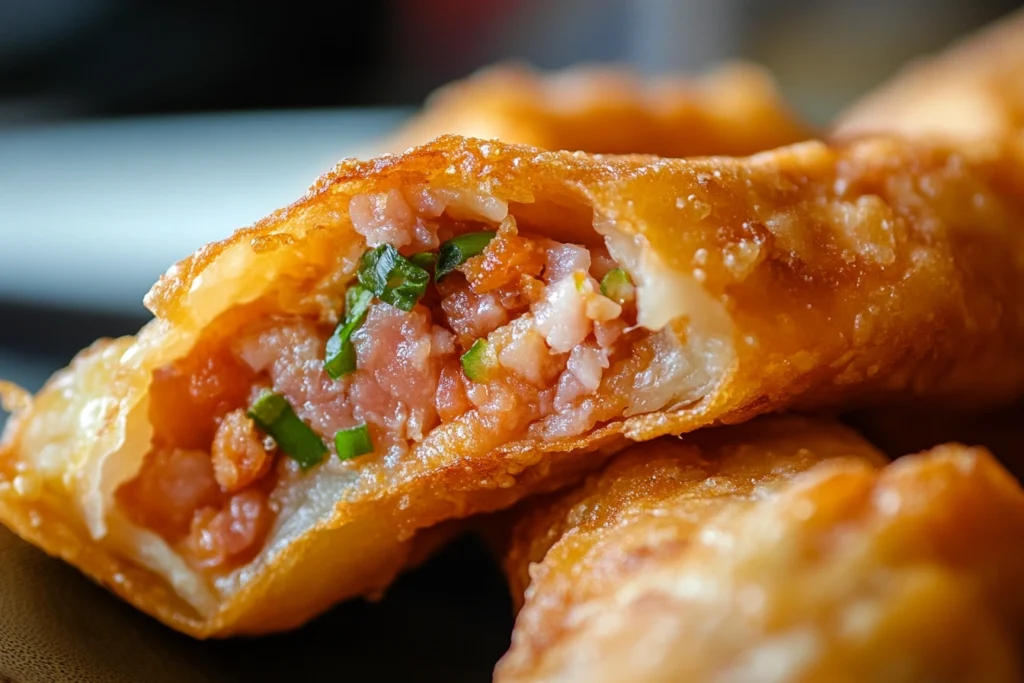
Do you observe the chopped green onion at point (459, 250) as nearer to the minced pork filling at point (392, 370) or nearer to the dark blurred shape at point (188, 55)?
the minced pork filling at point (392, 370)

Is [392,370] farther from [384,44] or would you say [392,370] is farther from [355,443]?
[384,44]

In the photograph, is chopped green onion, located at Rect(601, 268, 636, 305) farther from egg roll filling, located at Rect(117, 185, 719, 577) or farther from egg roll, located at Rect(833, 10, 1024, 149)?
egg roll, located at Rect(833, 10, 1024, 149)

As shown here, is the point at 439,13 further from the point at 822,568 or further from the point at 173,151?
the point at 822,568

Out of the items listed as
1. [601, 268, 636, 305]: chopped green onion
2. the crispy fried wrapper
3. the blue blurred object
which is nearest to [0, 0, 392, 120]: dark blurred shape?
the blue blurred object

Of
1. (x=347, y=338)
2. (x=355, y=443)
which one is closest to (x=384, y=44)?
(x=347, y=338)

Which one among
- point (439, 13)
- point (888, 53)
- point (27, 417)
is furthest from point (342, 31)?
point (27, 417)

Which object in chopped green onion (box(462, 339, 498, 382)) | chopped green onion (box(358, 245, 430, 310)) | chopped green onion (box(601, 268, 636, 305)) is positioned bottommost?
chopped green onion (box(462, 339, 498, 382))

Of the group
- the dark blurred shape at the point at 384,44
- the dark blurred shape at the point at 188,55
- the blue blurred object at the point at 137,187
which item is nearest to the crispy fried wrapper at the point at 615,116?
the blue blurred object at the point at 137,187

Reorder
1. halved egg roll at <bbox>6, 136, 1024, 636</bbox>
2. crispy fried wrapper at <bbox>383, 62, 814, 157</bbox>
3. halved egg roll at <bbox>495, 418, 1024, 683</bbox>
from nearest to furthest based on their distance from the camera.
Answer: halved egg roll at <bbox>495, 418, 1024, 683</bbox>
halved egg roll at <bbox>6, 136, 1024, 636</bbox>
crispy fried wrapper at <bbox>383, 62, 814, 157</bbox>
